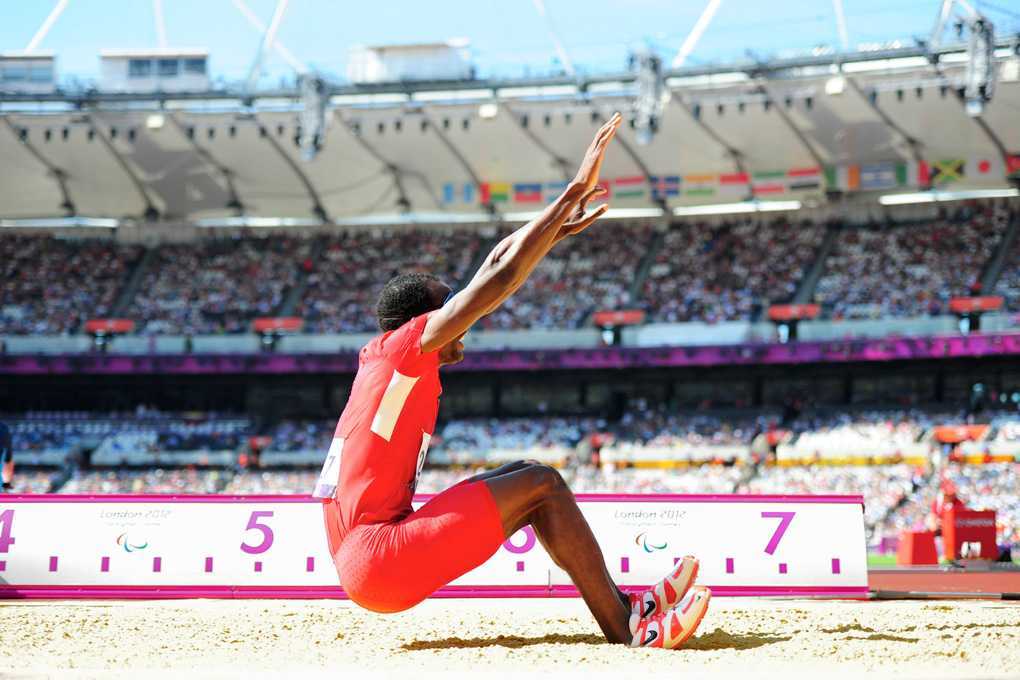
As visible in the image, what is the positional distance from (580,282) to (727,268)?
5.33 m

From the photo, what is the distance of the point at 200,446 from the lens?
129ft

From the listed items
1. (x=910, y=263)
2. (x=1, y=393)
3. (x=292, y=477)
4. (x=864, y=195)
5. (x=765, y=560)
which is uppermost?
(x=864, y=195)

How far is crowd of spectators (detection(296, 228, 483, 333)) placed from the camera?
1663 inches

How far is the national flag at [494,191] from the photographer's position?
1710 inches

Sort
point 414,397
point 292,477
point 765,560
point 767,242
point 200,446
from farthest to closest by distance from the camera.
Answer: point 767,242
point 200,446
point 292,477
point 765,560
point 414,397

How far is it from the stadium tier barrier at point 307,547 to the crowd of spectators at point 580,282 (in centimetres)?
2917

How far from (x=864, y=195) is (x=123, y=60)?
87.7ft

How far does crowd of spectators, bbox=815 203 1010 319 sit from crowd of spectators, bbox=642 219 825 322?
1.32 m

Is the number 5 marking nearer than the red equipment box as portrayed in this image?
Yes

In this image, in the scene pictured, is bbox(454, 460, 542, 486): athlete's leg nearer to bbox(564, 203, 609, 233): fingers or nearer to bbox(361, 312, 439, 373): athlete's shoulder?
bbox(361, 312, 439, 373): athlete's shoulder

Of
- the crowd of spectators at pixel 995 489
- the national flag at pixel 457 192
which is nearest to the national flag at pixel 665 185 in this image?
the national flag at pixel 457 192

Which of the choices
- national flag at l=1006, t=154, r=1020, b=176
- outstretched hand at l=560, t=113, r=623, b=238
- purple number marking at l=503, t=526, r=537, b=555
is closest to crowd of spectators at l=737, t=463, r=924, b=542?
national flag at l=1006, t=154, r=1020, b=176

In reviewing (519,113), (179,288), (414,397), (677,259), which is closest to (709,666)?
(414,397)

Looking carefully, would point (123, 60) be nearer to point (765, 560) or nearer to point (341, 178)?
point (341, 178)
